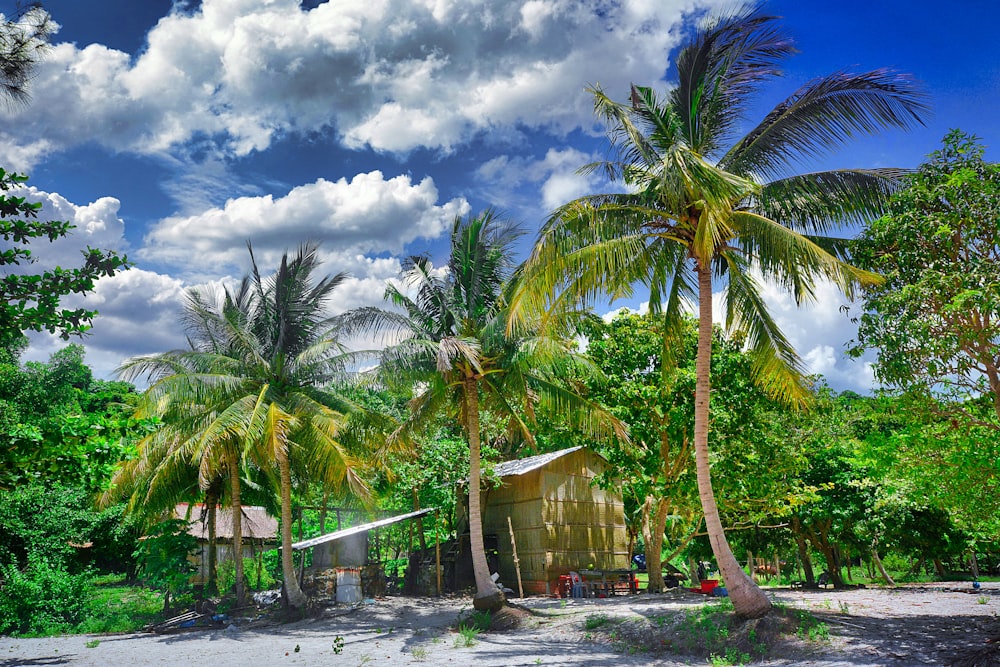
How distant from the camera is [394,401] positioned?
31.2 metres

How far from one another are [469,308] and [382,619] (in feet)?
29.0

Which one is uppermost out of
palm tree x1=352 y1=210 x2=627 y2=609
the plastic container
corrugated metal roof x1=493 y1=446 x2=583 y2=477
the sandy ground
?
palm tree x1=352 y1=210 x2=627 y2=609

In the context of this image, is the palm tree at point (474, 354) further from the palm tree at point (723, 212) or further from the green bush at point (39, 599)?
the green bush at point (39, 599)

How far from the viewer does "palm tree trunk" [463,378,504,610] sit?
16703 mm

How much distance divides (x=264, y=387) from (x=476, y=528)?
6765mm

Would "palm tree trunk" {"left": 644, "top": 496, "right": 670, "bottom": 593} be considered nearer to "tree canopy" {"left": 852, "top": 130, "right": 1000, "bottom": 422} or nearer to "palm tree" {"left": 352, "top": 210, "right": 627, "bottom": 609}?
"palm tree" {"left": 352, "top": 210, "right": 627, "bottom": 609}

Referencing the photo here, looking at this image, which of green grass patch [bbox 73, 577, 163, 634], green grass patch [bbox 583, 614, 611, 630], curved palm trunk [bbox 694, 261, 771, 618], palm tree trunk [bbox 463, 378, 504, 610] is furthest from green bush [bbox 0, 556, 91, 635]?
curved palm trunk [bbox 694, 261, 771, 618]

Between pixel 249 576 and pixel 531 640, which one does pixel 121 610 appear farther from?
pixel 531 640

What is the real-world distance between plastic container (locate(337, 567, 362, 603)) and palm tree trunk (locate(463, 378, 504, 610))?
6.95 meters

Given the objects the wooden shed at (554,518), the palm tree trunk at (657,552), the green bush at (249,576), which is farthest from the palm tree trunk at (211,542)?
the palm tree trunk at (657,552)

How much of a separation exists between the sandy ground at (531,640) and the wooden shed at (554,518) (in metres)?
3.19

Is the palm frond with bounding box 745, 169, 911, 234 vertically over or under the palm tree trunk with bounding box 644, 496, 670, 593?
over

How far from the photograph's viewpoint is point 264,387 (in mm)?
18844

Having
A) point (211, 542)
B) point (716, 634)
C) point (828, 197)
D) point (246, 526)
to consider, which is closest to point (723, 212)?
point (828, 197)
